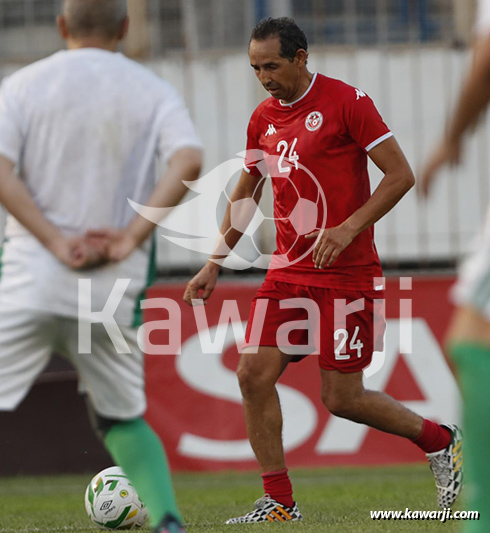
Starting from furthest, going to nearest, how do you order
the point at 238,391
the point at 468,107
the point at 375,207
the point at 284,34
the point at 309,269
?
the point at 238,391
the point at 309,269
the point at 284,34
the point at 375,207
the point at 468,107

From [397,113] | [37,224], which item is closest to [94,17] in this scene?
[37,224]

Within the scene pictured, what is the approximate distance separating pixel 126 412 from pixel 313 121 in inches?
90.8

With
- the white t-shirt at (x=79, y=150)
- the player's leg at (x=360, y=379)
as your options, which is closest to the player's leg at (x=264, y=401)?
the player's leg at (x=360, y=379)

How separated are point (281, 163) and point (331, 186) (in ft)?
0.96

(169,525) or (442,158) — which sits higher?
(442,158)

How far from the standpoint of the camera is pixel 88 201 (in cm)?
374

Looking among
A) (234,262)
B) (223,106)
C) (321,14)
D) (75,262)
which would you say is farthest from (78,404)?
(75,262)

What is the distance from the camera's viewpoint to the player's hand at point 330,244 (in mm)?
5164

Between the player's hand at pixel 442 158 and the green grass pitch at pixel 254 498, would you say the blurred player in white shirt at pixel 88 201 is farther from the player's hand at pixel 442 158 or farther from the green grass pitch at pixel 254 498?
the green grass pitch at pixel 254 498

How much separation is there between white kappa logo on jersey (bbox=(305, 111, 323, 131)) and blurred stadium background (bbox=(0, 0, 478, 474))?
5.10 meters

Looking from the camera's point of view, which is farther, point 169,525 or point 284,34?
point 284,34

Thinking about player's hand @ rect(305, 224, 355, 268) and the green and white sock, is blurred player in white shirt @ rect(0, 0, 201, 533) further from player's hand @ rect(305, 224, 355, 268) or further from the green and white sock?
player's hand @ rect(305, 224, 355, 268)

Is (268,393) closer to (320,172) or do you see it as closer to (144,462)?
(320,172)

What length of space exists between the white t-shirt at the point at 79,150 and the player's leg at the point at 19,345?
4 centimetres
